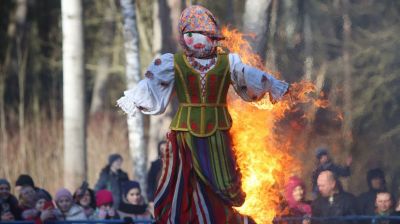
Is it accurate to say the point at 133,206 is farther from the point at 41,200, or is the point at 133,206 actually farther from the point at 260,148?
the point at 260,148

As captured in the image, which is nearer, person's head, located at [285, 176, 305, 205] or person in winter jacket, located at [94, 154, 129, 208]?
person's head, located at [285, 176, 305, 205]

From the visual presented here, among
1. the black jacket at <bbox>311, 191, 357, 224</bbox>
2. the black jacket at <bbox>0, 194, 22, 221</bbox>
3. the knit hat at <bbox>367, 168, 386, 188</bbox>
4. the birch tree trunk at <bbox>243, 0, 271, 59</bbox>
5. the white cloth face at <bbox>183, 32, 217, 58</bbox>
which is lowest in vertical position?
the black jacket at <bbox>311, 191, 357, 224</bbox>

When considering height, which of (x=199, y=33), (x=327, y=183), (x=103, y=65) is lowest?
(x=327, y=183)

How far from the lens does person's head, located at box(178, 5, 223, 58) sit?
959 cm

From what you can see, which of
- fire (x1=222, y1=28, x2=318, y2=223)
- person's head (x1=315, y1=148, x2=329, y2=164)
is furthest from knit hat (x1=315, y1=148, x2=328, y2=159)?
fire (x1=222, y1=28, x2=318, y2=223)

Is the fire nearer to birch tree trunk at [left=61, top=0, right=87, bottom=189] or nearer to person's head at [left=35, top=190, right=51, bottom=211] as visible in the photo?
person's head at [left=35, top=190, right=51, bottom=211]

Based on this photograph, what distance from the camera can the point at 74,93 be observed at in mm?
18906

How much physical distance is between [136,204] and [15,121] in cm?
1578

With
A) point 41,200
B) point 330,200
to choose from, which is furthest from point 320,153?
point 41,200

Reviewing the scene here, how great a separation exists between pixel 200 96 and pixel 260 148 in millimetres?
862

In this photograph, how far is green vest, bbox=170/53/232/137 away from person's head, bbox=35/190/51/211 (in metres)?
3.40

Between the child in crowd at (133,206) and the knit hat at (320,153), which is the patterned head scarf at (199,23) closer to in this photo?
the knit hat at (320,153)

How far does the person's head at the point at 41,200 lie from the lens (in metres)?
12.6

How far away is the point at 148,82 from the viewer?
9.66 metres
